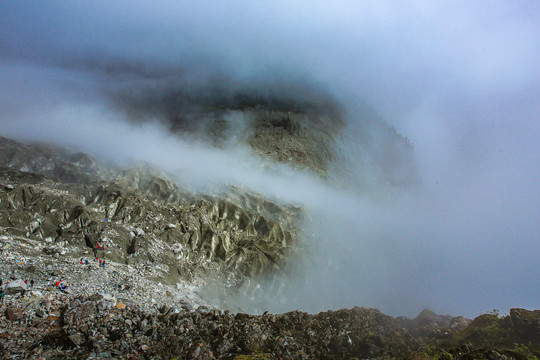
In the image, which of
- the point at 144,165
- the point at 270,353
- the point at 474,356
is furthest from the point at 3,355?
the point at 144,165

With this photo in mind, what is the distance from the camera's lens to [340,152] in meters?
77.1

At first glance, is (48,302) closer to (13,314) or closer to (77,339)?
(13,314)

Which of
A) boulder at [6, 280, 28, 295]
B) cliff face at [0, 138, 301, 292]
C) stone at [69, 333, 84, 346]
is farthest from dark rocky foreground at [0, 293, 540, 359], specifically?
cliff face at [0, 138, 301, 292]

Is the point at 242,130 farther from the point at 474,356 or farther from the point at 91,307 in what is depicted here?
the point at 474,356

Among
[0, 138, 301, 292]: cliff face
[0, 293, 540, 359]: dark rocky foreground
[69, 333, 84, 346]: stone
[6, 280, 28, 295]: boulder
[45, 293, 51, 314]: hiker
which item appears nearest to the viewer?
[0, 293, 540, 359]: dark rocky foreground

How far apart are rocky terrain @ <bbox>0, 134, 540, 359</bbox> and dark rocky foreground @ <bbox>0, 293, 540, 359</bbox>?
59 millimetres

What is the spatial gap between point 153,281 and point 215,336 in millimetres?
10994

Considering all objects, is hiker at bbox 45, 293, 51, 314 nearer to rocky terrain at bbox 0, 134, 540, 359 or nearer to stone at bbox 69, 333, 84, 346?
rocky terrain at bbox 0, 134, 540, 359

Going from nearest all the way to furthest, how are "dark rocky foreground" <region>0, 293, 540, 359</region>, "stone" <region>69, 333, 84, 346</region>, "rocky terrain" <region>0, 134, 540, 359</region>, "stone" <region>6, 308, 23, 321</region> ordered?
1. "dark rocky foreground" <region>0, 293, 540, 359</region>
2. "stone" <region>69, 333, 84, 346</region>
3. "stone" <region>6, 308, 23, 321</region>
4. "rocky terrain" <region>0, 134, 540, 359</region>

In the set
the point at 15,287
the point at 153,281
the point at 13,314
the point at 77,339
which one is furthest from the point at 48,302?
the point at 153,281

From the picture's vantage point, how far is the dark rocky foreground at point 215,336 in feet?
40.2

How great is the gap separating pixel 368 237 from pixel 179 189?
39636 millimetres

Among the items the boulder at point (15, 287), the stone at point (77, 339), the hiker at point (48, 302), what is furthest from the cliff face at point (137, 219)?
the stone at point (77, 339)

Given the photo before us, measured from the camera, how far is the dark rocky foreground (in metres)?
12.2
